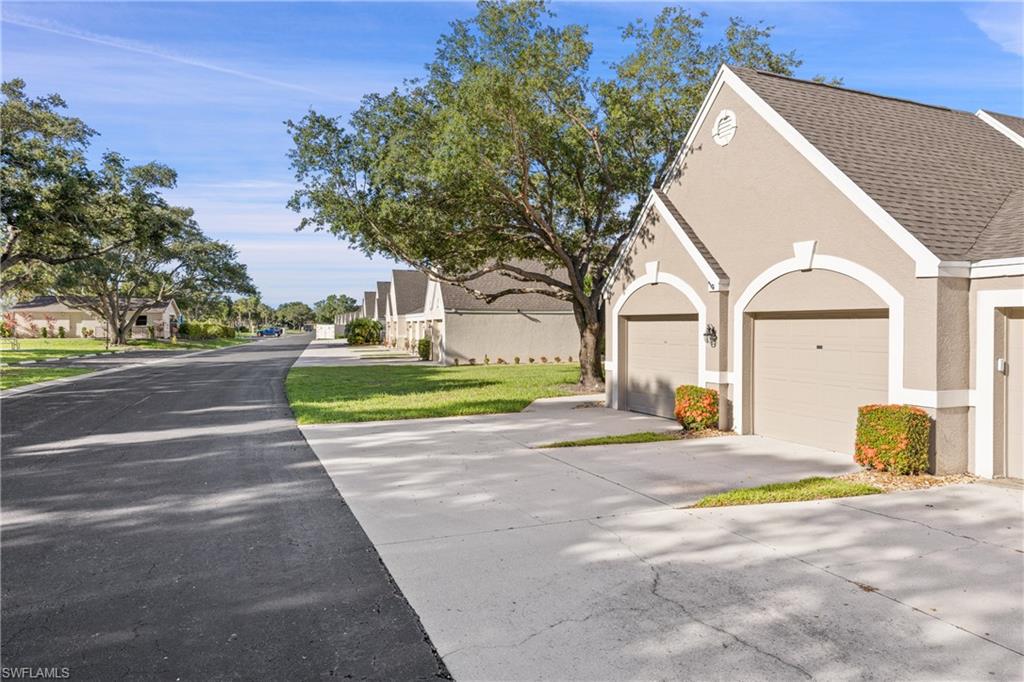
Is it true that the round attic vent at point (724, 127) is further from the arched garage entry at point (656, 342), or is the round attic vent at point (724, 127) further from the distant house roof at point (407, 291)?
the distant house roof at point (407, 291)

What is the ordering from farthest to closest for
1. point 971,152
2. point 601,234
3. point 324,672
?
1. point 601,234
2. point 971,152
3. point 324,672

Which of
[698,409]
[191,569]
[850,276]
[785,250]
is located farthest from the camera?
[698,409]

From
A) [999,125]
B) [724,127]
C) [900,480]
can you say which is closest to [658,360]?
[724,127]

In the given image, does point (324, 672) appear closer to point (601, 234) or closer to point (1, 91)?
point (601, 234)

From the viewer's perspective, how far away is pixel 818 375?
34.0ft

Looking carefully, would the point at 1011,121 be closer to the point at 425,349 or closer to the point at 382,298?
the point at 425,349

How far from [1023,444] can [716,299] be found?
5.11 metres

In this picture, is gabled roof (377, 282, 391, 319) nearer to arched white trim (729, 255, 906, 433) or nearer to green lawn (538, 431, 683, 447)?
green lawn (538, 431, 683, 447)

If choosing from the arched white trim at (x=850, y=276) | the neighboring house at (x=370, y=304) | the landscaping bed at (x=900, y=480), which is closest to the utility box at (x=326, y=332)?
the neighboring house at (x=370, y=304)

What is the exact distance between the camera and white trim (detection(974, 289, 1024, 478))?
832 centimetres

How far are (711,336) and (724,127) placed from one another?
402 cm

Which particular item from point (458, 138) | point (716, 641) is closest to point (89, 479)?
point (716, 641)

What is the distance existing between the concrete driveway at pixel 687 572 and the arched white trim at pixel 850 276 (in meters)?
1.60

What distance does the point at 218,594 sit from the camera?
4828 mm
